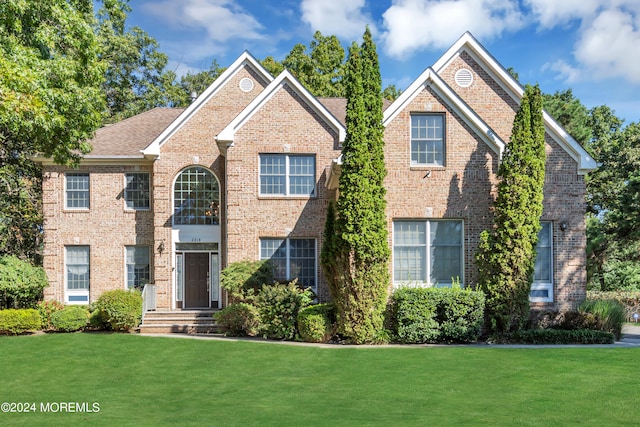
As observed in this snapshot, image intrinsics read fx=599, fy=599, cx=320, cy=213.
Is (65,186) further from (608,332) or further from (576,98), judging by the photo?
(576,98)

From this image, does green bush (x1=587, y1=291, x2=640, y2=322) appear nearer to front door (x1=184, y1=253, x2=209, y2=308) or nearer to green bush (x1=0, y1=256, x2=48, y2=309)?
front door (x1=184, y1=253, x2=209, y2=308)

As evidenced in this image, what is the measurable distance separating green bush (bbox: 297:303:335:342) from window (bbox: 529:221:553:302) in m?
6.44

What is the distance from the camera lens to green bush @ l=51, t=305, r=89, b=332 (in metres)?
20.0

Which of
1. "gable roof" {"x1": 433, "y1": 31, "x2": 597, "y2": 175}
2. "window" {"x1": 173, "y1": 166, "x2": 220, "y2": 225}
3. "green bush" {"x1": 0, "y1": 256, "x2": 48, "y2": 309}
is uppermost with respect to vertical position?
"gable roof" {"x1": 433, "y1": 31, "x2": 597, "y2": 175}

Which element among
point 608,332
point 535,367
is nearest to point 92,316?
point 535,367

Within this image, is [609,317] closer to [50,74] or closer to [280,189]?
[280,189]

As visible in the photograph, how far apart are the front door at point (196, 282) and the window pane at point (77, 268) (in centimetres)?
402

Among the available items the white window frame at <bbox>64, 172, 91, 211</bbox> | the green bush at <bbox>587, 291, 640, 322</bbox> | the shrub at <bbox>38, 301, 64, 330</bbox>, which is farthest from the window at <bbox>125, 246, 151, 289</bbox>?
the green bush at <bbox>587, 291, 640, 322</bbox>

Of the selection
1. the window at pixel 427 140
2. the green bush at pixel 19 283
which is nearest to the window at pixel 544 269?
the window at pixel 427 140

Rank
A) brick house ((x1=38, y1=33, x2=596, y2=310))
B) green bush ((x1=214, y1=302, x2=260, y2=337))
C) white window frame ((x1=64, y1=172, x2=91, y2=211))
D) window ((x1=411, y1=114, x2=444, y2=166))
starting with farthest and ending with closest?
white window frame ((x1=64, y1=172, x2=91, y2=211)) < window ((x1=411, y1=114, x2=444, y2=166)) < brick house ((x1=38, y1=33, x2=596, y2=310)) < green bush ((x1=214, y1=302, x2=260, y2=337))

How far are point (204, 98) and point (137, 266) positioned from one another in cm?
705

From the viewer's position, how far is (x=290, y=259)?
21000mm

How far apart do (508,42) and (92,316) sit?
16.4m

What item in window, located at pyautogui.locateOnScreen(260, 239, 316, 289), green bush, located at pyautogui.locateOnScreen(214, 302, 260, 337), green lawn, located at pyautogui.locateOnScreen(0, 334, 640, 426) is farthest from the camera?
window, located at pyautogui.locateOnScreen(260, 239, 316, 289)
